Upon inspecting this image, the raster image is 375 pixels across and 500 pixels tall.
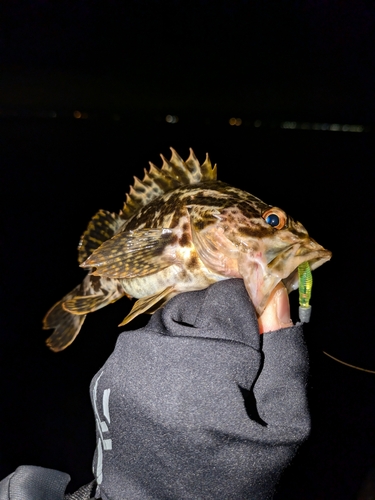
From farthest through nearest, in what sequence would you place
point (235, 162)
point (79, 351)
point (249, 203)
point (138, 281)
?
point (235, 162)
point (79, 351)
point (138, 281)
point (249, 203)

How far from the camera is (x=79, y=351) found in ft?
11.7

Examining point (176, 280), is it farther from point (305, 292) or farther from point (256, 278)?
point (305, 292)

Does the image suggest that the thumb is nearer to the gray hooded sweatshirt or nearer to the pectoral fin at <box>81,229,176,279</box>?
the gray hooded sweatshirt

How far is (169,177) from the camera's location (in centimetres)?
178

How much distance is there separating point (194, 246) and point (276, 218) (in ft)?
0.99

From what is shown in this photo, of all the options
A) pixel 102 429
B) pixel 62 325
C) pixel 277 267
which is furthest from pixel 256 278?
pixel 62 325

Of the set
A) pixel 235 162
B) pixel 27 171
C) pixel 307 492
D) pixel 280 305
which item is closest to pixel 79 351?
pixel 307 492

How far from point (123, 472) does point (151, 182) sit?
114 cm

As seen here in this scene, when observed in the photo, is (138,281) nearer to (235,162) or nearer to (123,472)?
(123,472)

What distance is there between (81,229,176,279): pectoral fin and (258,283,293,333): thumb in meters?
0.41

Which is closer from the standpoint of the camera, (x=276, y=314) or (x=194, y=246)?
(x=276, y=314)

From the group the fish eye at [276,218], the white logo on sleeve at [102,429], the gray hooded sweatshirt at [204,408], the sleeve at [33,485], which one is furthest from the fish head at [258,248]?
the sleeve at [33,485]

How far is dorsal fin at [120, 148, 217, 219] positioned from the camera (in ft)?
5.72

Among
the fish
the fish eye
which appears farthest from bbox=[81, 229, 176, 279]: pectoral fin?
the fish eye
